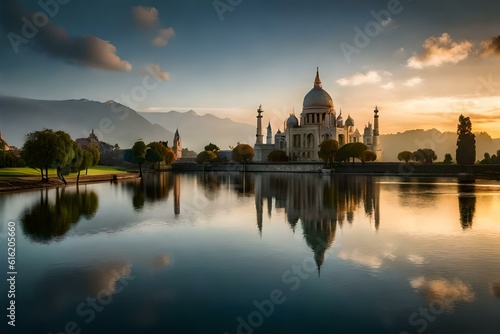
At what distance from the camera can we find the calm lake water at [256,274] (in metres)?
10.6

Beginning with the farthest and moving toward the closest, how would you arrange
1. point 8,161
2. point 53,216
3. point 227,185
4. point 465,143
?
point 465,143
point 8,161
point 227,185
point 53,216

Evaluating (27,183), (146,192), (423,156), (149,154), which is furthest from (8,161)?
(423,156)

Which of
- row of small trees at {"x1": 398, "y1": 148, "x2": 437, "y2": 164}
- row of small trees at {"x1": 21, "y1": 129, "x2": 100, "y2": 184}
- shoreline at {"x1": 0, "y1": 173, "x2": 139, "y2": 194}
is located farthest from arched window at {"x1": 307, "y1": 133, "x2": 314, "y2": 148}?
row of small trees at {"x1": 21, "y1": 129, "x2": 100, "y2": 184}

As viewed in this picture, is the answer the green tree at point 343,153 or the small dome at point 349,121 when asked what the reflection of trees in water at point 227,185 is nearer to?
the green tree at point 343,153

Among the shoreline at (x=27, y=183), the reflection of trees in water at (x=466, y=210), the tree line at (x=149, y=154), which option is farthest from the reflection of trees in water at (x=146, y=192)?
the tree line at (x=149, y=154)

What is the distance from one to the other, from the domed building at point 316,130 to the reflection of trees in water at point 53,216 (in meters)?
113

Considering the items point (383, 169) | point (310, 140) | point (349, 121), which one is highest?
point (349, 121)

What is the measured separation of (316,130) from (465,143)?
Result: 195 feet

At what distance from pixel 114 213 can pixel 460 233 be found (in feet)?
71.6

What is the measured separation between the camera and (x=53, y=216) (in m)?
27.4

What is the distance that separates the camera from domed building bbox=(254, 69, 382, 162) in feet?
470

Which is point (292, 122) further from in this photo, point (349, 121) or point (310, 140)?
point (349, 121)

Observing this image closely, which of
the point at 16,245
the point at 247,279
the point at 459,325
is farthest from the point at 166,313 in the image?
the point at 16,245

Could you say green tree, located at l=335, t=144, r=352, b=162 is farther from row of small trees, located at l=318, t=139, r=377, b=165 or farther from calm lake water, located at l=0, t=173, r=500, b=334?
calm lake water, located at l=0, t=173, r=500, b=334
